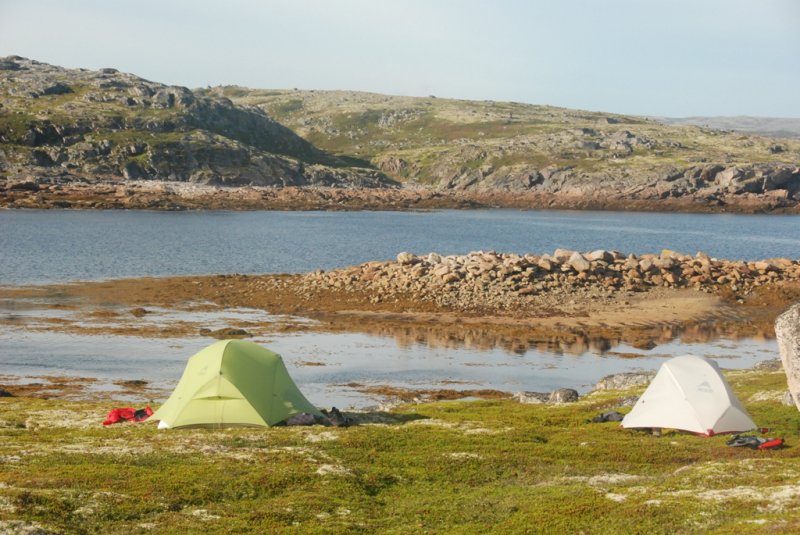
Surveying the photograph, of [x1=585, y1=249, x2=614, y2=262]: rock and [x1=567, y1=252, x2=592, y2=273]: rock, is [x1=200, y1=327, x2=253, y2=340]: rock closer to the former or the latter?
[x1=567, y1=252, x2=592, y2=273]: rock

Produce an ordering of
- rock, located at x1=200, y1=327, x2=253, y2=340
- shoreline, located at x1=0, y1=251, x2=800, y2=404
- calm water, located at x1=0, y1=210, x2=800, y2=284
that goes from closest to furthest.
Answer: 1. rock, located at x1=200, y1=327, x2=253, y2=340
2. shoreline, located at x1=0, y1=251, x2=800, y2=404
3. calm water, located at x1=0, y1=210, x2=800, y2=284

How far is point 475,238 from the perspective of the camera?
15425 centimetres

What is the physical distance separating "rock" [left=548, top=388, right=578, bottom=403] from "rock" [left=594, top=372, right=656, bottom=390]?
11.1ft

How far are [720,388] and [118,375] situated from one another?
30405 mm

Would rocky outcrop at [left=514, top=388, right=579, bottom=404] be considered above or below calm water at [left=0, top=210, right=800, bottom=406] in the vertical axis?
above

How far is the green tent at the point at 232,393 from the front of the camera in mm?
31844

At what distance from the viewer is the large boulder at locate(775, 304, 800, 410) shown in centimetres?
2500

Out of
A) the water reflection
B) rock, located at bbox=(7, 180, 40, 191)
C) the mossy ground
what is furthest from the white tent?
rock, located at bbox=(7, 180, 40, 191)

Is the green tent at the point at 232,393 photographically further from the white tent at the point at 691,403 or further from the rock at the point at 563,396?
the white tent at the point at 691,403

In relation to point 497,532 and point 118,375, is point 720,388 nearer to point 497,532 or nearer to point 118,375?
point 497,532

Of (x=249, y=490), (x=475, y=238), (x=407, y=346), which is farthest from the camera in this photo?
(x=475, y=238)

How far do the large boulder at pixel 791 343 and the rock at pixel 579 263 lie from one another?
4853cm

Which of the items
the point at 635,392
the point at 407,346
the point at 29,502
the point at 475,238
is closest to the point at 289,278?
the point at 407,346

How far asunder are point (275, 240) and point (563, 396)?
9750 centimetres
